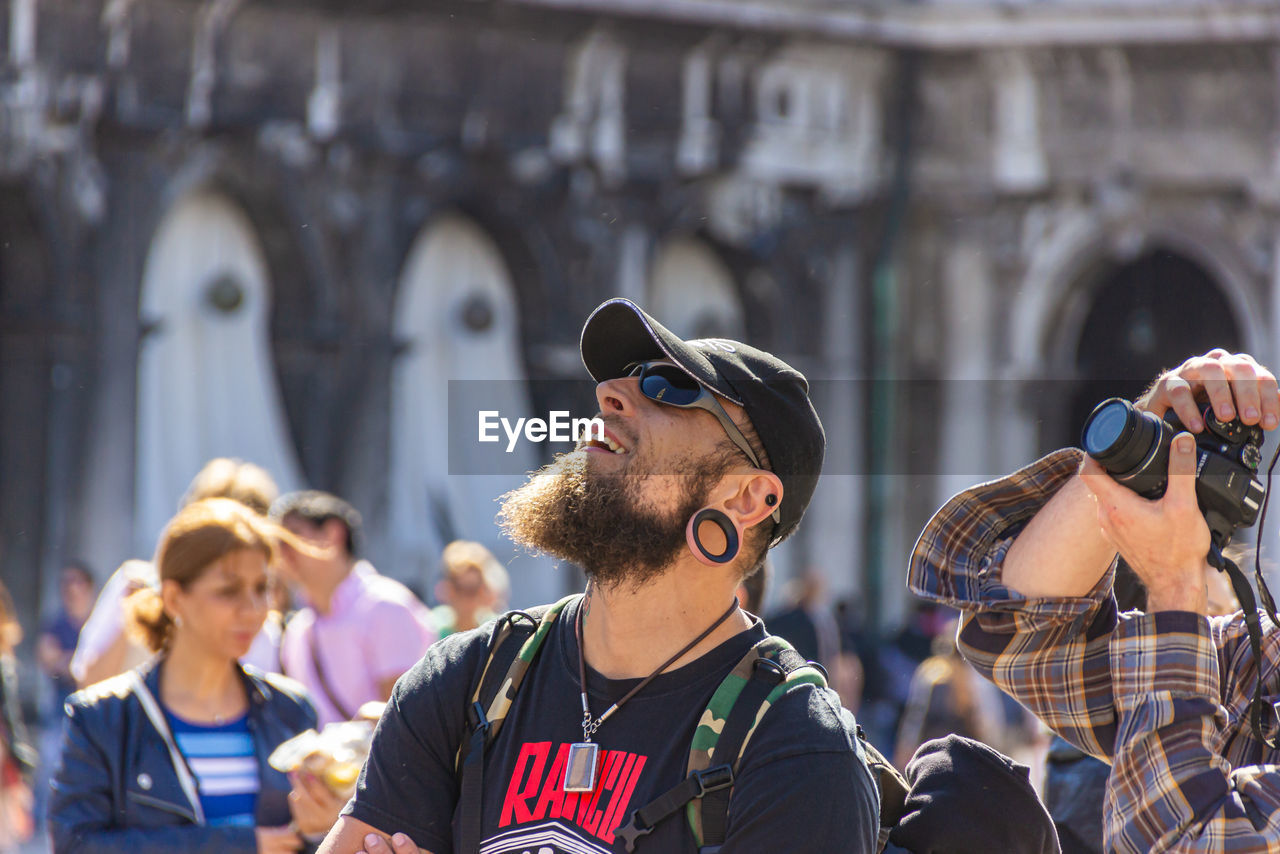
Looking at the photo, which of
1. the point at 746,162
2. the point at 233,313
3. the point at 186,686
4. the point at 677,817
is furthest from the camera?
the point at 746,162

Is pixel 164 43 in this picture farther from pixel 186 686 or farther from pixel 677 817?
pixel 677 817

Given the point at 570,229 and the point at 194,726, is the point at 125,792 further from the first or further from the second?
the point at 570,229

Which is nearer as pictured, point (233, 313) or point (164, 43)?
point (164, 43)

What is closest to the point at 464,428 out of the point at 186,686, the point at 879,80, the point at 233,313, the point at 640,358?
the point at 233,313

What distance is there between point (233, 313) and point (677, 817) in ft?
31.2

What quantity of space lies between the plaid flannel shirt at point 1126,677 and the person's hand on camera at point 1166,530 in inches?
1.4

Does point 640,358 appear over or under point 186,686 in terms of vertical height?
over

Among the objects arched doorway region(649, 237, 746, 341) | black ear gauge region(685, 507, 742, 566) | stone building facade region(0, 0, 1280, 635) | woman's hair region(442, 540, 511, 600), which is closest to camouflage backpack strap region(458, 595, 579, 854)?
black ear gauge region(685, 507, 742, 566)

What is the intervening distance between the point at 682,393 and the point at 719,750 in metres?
0.47

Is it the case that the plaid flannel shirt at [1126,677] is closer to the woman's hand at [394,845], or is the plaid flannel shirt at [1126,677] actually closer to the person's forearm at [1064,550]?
the person's forearm at [1064,550]

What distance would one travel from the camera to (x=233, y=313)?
10812mm

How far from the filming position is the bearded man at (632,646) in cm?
187

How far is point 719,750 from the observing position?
1.83m

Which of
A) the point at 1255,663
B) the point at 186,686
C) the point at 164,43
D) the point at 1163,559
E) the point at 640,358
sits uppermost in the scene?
the point at 164,43
